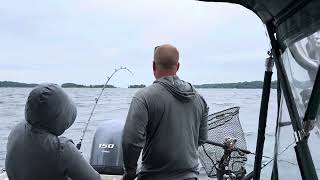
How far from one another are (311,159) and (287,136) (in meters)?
0.38

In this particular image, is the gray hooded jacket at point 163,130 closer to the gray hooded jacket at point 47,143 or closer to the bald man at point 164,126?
the bald man at point 164,126

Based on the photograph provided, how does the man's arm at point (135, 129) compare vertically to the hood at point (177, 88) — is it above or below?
below

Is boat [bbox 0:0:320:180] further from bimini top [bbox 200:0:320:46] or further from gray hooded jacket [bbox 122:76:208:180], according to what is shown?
gray hooded jacket [bbox 122:76:208:180]

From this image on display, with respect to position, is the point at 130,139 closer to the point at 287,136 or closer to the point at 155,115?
the point at 155,115

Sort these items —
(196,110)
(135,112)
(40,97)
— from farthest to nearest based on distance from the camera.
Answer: (196,110) < (135,112) < (40,97)

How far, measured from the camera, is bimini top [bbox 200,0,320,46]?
4.96 ft

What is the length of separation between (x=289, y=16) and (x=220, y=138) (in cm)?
379

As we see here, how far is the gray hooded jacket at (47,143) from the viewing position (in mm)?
2725

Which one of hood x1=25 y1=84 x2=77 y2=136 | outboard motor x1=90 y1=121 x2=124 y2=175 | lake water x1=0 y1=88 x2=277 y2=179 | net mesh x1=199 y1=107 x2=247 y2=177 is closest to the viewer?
hood x1=25 y1=84 x2=77 y2=136

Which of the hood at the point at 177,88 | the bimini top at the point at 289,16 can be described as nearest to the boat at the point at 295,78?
the bimini top at the point at 289,16

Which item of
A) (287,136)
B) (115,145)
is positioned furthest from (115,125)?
(287,136)

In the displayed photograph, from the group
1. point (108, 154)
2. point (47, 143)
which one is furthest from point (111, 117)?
point (47, 143)

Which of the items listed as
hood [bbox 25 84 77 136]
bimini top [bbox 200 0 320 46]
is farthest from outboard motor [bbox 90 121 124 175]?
bimini top [bbox 200 0 320 46]

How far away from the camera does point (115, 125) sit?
5.44 m
